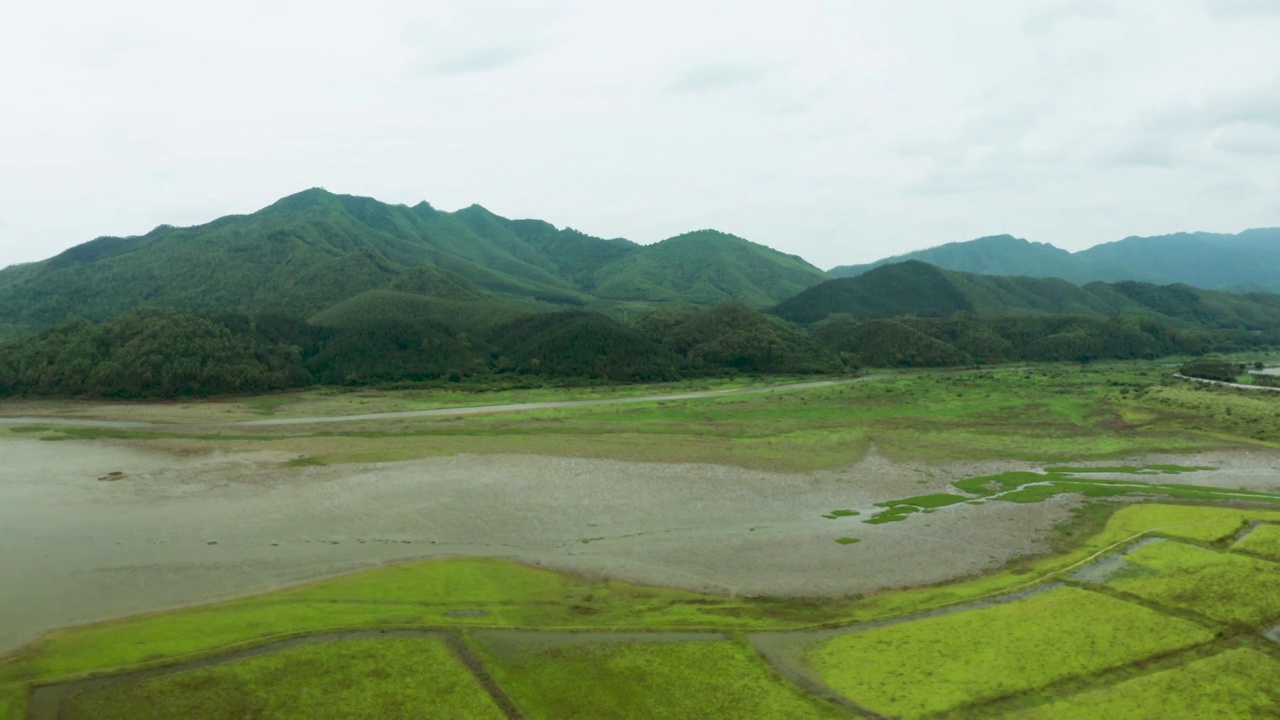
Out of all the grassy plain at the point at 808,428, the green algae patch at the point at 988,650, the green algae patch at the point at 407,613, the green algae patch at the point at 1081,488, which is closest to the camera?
the green algae patch at the point at 988,650

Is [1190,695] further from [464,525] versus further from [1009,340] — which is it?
[1009,340]

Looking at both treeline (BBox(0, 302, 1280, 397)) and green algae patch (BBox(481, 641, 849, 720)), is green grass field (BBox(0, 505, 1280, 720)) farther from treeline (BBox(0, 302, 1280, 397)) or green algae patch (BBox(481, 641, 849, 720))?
treeline (BBox(0, 302, 1280, 397))

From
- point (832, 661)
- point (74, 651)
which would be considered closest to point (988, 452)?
point (832, 661)

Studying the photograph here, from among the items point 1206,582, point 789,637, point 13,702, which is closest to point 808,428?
point 1206,582

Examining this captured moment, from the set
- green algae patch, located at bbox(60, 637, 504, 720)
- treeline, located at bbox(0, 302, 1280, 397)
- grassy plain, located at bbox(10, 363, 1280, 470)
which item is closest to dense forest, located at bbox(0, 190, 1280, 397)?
treeline, located at bbox(0, 302, 1280, 397)

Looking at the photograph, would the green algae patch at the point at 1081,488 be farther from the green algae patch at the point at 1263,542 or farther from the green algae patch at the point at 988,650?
the green algae patch at the point at 988,650

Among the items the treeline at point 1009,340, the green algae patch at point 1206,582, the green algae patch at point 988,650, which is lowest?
the green algae patch at point 988,650

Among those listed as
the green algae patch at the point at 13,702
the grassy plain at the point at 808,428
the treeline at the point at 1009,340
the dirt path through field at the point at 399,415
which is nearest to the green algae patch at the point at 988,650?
the green algae patch at the point at 13,702

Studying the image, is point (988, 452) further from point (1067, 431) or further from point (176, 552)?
point (176, 552)

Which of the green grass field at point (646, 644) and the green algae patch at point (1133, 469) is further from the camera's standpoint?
the green algae patch at point (1133, 469)
